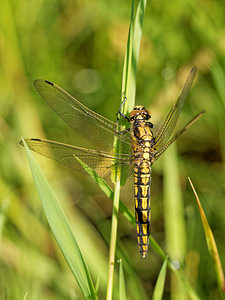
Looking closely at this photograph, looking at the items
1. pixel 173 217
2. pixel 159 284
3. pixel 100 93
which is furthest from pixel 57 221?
pixel 100 93

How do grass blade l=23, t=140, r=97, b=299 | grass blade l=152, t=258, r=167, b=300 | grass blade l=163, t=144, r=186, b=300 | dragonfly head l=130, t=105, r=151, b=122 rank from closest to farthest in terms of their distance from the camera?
grass blade l=23, t=140, r=97, b=299 → grass blade l=152, t=258, r=167, b=300 → dragonfly head l=130, t=105, r=151, b=122 → grass blade l=163, t=144, r=186, b=300

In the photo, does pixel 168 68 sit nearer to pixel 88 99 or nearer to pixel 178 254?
pixel 88 99

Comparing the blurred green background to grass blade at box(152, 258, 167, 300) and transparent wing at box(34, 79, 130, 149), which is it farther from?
grass blade at box(152, 258, 167, 300)

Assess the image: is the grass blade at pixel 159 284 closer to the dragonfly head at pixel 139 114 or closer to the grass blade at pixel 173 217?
the grass blade at pixel 173 217

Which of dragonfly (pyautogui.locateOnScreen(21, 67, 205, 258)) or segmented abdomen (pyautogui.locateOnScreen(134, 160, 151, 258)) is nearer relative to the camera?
dragonfly (pyautogui.locateOnScreen(21, 67, 205, 258))

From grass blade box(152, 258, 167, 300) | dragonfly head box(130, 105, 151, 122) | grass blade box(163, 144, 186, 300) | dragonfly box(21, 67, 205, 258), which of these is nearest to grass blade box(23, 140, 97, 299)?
grass blade box(152, 258, 167, 300)

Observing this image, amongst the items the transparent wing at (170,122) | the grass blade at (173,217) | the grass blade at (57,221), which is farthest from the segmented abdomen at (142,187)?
the grass blade at (57,221)

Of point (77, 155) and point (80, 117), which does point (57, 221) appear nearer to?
point (77, 155)
